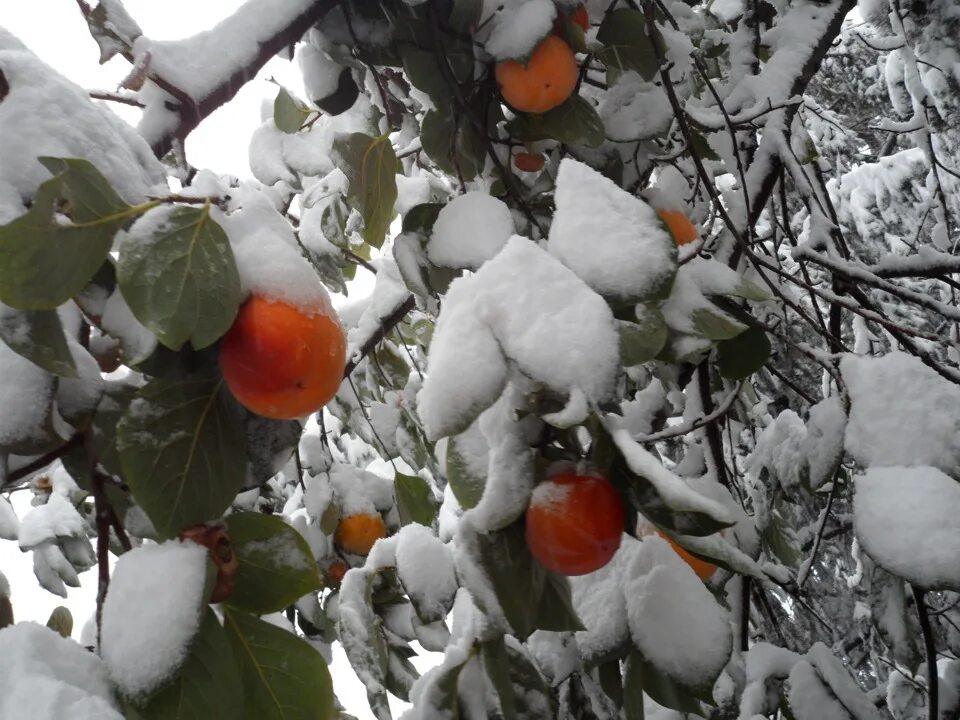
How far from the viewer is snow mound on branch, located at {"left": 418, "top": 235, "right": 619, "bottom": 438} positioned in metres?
0.44

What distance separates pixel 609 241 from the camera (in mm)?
517

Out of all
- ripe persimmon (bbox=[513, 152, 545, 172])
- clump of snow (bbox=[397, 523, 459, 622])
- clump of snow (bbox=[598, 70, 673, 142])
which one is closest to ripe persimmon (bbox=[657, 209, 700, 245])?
clump of snow (bbox=[598, 70, 673, 142])

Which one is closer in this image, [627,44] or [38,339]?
[38,339]

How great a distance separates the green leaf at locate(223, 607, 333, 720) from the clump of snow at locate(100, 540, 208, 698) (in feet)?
0.29

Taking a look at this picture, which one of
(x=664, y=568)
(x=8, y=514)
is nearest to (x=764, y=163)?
(x=664, y=568)

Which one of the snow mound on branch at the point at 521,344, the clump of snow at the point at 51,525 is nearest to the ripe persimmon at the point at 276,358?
the snow mound on branch at the point at 521,344

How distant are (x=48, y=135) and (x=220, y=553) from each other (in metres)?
0.36

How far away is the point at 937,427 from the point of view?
25.2 inches

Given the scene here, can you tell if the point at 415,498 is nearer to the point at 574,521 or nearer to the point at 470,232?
the point at 470,232

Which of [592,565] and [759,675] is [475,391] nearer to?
[592,565]

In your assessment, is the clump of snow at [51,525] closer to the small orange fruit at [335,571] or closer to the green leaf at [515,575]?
the small orange fruit at [335,571]

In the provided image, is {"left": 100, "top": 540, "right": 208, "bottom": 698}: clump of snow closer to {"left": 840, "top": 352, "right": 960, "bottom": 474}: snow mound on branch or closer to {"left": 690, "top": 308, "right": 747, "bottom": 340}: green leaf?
{"left": 690, "top": 308, "right": 747, "bottom": 340}: green leaf

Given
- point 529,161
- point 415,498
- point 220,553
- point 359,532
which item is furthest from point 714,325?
point 359,532

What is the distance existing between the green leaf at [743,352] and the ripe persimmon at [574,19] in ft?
1.45
